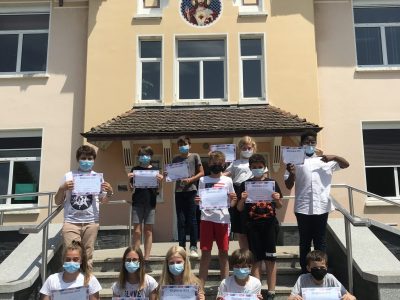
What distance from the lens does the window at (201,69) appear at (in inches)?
450

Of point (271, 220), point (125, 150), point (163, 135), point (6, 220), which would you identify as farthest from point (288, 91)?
point (6, 220)

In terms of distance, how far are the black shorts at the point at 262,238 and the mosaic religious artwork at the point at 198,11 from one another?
737cm

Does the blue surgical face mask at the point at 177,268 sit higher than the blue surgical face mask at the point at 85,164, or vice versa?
the blue surgical face mask at the point at 85,164

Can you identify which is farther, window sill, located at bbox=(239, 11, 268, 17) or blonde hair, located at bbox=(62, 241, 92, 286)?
window sill, located at bbox=(239, 11, 268, 17)

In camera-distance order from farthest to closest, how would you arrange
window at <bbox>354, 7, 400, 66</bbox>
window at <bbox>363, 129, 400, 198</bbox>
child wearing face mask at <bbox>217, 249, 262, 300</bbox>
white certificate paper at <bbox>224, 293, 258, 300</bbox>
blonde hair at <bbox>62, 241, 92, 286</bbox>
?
window at <bbox>354, 7, 400, 66</bbox> < window at <bbox>363, 129, 400, 198</bbox> < blonde hair at <bbox>62, 241, 92, 286</bbox> < child wearing face mask at <bbox>217, 249, 262, 300</bbox> < white certificate paper at <bbox>224, 293, 258, 300</bbox>

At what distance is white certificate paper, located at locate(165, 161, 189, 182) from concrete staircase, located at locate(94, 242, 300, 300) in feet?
4.14

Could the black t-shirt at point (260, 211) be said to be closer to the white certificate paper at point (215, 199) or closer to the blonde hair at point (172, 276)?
the white certificate paper at point (215, 199)

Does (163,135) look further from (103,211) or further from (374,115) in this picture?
(374,115)

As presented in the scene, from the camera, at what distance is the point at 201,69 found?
38.0 ft

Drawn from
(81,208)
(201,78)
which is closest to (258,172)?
(81,208)

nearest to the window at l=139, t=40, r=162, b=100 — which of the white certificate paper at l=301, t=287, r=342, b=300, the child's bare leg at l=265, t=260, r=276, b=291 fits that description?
the child's bare leg at l=265, t=260, r=276, b=291

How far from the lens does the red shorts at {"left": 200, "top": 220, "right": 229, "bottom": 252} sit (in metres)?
5.67

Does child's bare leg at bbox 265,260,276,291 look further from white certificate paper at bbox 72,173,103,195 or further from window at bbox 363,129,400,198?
window at bbox 363,129,400,198

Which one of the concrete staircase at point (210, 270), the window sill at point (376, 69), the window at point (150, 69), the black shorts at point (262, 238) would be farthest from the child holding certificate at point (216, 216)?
the window sill at point (376, 69)
